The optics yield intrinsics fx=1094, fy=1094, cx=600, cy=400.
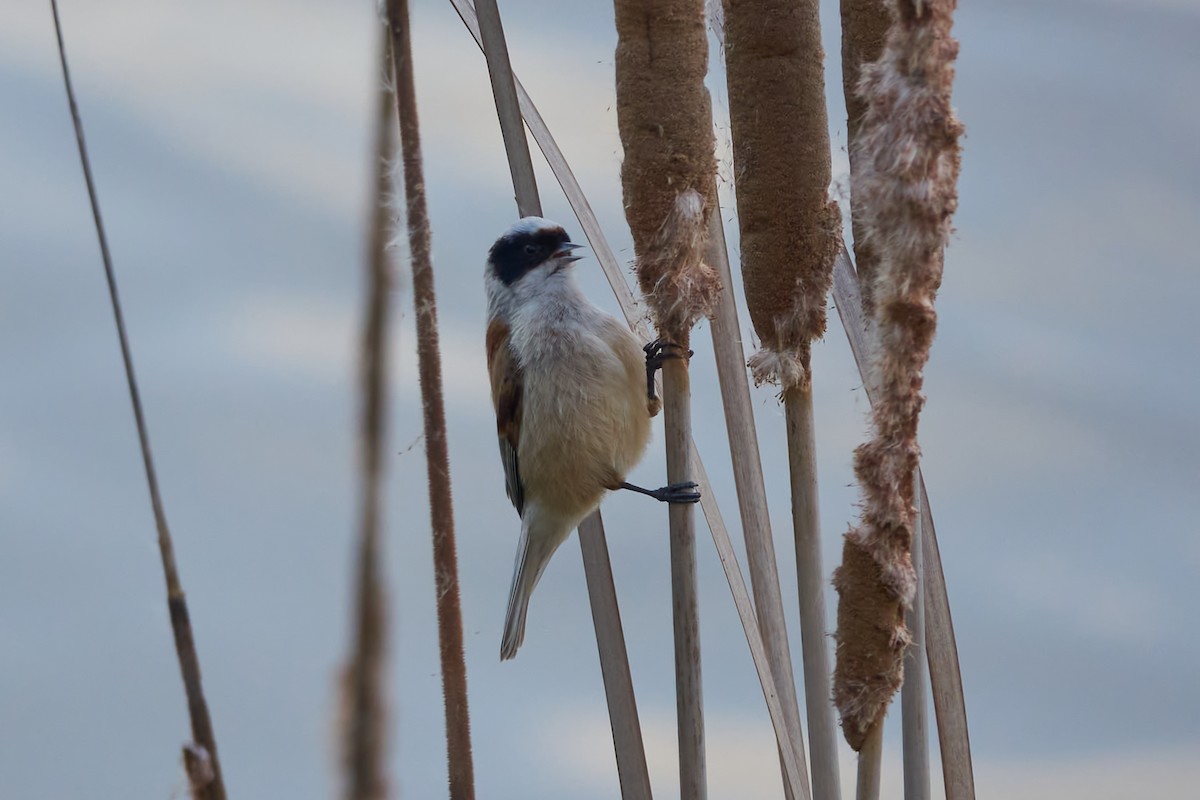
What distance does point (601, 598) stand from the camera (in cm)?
144

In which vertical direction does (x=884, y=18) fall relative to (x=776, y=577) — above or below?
above

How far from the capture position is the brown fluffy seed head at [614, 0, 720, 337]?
4.21 feet

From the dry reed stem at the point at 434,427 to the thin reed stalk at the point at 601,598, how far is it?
0.50 m

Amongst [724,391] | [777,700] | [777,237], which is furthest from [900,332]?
[777,700]

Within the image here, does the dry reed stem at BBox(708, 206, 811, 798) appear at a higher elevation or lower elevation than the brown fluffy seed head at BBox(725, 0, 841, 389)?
lower

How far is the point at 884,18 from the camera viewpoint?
127 cm

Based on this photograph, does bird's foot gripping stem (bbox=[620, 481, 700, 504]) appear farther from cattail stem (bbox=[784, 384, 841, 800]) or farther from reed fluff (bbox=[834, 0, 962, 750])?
reed fluff (bbox=[834, 0, 962, 750])

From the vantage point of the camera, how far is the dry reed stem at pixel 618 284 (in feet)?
4.62

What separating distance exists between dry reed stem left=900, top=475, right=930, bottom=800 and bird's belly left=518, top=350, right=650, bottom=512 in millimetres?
686

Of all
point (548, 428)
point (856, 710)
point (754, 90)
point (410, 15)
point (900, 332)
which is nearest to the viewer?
point (410, 15)

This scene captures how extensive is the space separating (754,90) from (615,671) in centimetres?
74

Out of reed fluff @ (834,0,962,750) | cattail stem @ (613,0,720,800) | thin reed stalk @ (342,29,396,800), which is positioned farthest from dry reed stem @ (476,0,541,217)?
thin reed stalk @ (342,29,396,800)

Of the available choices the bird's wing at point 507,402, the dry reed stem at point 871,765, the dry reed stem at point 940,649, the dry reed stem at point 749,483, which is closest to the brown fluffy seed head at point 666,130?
the dry reed stem at point 749,483

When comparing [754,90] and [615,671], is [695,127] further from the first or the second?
[615,671]
